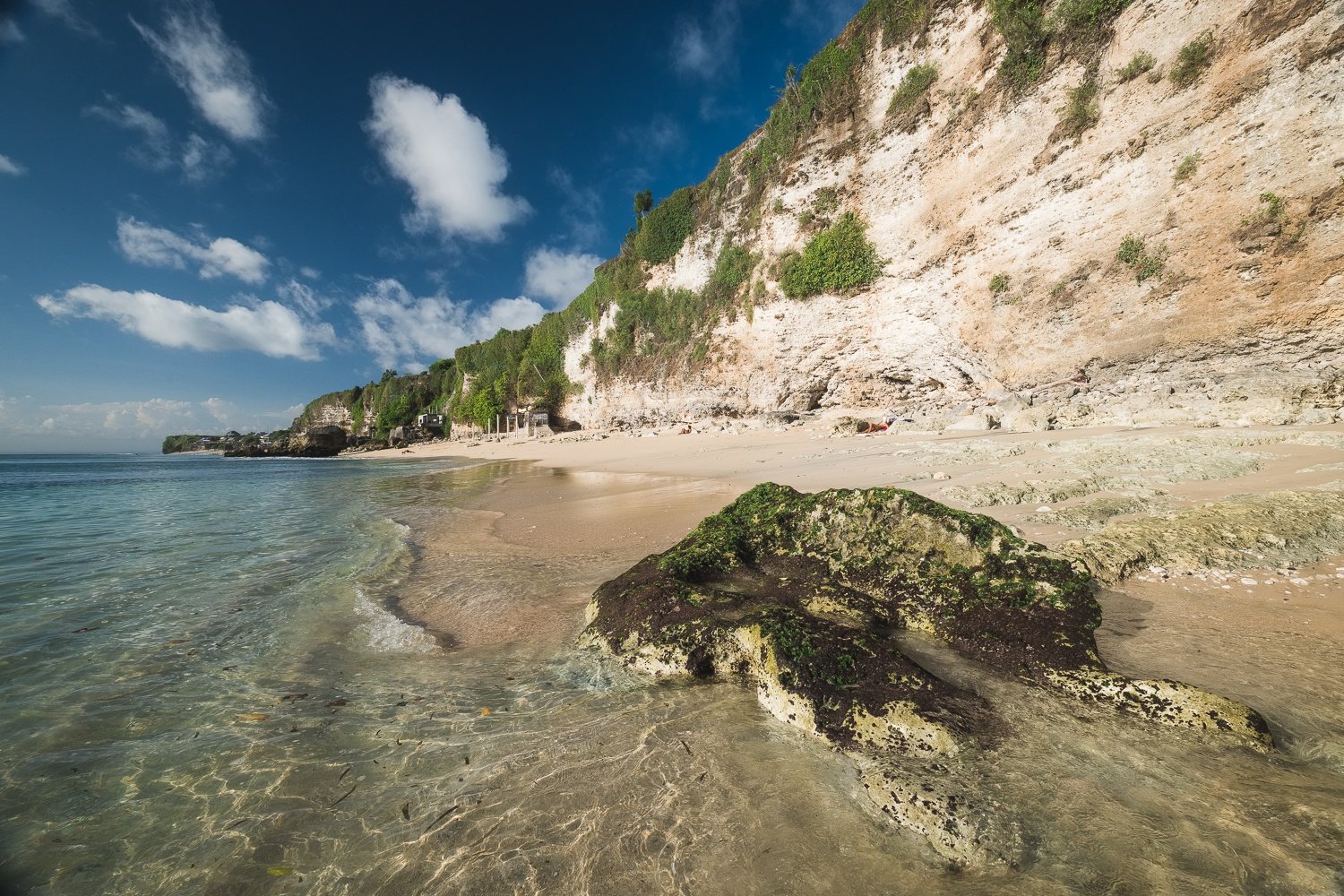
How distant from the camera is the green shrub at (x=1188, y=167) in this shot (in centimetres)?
1260

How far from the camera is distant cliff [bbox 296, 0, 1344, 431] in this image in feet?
36.7

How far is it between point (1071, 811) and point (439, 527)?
31.8 ft

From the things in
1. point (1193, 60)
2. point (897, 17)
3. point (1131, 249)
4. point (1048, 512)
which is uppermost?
point (897, 17)

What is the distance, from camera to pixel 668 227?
32.8 metres

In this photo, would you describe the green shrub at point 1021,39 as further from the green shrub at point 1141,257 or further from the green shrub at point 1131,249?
the green shrub at point 1141,257

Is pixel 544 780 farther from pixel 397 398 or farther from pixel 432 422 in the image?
pixel 397 398

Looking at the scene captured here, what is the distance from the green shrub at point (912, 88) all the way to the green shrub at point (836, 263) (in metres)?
4.43

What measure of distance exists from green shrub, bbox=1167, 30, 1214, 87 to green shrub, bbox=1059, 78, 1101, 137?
1.80 metres

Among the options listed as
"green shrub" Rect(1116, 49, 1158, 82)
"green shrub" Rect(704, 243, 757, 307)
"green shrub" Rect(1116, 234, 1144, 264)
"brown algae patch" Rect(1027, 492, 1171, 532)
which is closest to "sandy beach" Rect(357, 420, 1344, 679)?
"brown algae patch" Rect(1027, 492, 1171, 532)

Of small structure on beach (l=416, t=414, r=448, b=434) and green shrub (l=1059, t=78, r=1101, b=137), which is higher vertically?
green shrub (l=1059, t=78, r=1101, b=137)

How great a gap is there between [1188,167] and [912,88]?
11.1 meters

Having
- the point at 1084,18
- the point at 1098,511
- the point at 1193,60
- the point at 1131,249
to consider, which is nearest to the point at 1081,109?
the point at 1193,60

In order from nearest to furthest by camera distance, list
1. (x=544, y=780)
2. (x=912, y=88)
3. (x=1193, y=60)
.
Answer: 1. (x=544, y=780)
2. (x=1193, y=60)
3. (x=912, y=88)

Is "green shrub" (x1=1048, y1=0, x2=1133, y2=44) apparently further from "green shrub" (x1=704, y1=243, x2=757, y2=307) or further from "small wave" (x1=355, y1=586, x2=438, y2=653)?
"small wave" (x1=355, y1=586, x2=438, y2=653)
